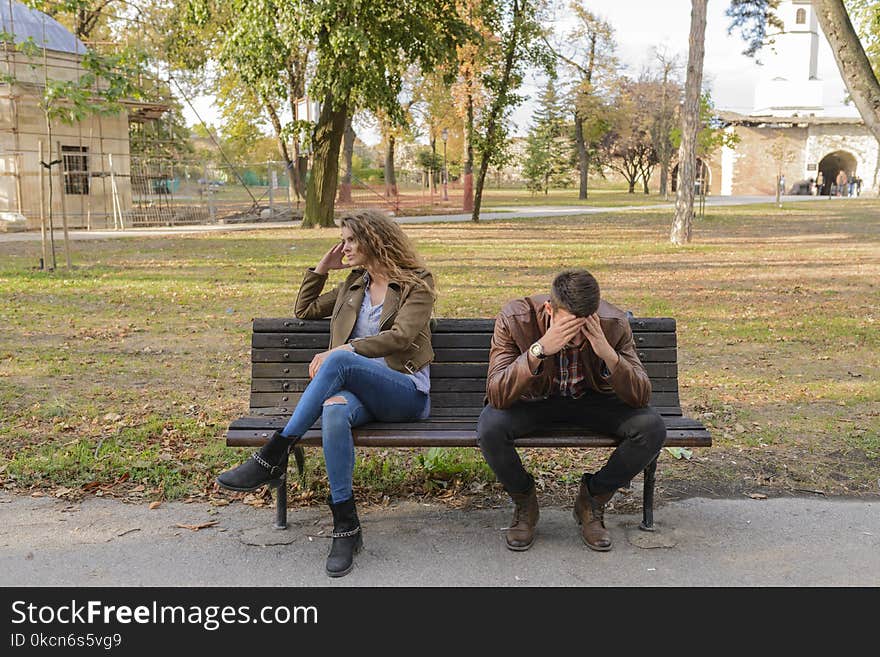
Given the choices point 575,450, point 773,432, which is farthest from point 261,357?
point 773,432

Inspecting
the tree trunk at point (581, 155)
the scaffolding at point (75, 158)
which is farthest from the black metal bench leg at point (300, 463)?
the tree trunk at point (581, 155)

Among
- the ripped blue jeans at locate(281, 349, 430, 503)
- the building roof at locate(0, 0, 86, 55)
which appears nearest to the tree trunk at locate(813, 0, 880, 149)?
the ripped blue jeans at locate(281, 349, 430, 503)

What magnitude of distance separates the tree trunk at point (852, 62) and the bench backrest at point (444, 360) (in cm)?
697

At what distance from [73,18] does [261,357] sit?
118 ft

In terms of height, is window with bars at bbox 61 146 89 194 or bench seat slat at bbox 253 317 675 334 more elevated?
window with bars at bbox 61 146 89 194

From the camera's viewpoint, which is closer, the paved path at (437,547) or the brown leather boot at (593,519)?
the paved path at (437,547)

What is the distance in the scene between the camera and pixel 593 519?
13.7 feet

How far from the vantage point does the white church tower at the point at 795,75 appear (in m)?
68.6

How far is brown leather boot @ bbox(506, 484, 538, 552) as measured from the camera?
413 cm

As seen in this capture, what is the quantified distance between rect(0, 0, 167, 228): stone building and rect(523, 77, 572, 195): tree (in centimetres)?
3418

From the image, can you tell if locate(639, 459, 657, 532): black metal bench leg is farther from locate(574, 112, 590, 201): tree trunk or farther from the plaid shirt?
locate(574, 112, 590, 201): tree trunk

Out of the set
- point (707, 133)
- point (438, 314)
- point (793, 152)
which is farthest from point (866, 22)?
point (793, 152)

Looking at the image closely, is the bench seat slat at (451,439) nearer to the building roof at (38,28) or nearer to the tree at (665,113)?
the building roof at (38,28)

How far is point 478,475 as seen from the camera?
5.05m
